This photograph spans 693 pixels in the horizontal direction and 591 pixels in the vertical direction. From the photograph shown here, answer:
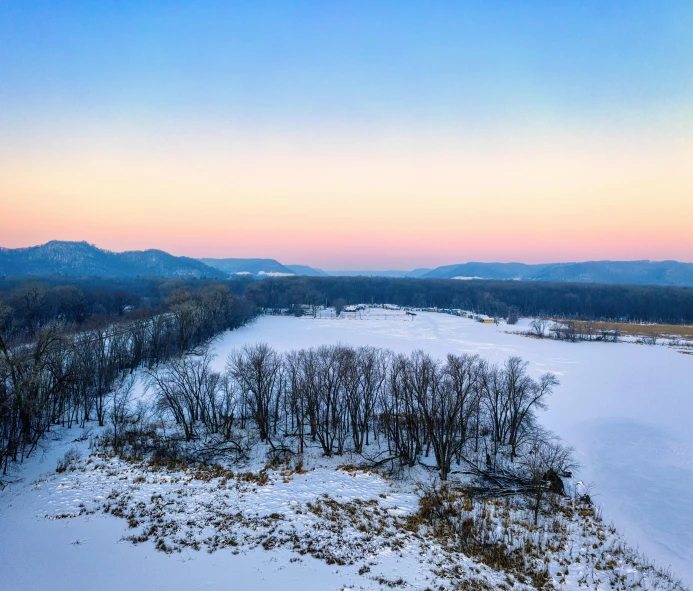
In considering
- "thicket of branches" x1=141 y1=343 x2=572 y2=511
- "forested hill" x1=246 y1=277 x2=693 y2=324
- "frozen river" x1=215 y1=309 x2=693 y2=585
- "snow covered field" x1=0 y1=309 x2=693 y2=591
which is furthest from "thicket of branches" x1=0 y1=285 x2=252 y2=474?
"forested hill" x1=246 y1=277 x2=693 y2=324

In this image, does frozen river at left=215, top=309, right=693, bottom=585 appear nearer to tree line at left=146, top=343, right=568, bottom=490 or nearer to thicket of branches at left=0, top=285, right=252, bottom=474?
tree line at left=146, top=343, right=568, bottom=490

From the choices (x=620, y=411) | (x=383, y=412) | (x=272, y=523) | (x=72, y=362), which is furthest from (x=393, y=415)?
(x=72, y=362)

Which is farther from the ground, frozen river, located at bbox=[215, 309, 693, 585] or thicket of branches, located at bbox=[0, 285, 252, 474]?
thicket of branches, located at bbox=[0, 285, 252, 474]

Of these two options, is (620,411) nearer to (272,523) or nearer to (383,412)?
(383,412)

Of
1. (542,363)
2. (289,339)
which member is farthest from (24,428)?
(542,363)

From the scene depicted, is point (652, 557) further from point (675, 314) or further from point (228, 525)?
point (675, 314)
